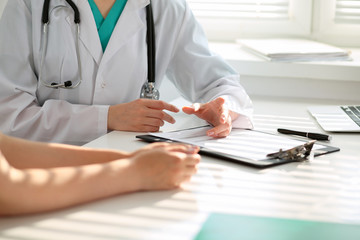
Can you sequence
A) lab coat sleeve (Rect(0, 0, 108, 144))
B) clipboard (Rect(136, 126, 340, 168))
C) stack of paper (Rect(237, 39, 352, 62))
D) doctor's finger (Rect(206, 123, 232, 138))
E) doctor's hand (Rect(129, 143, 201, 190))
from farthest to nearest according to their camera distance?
stack of paper (Rect(237, 39, 352, 62))
lab coat sleeve (Rect(0, 0, 108, 144))
doctor's finger (Rect(206, 123, 232, 138))
clipboard (Rect(136, 126, 340, 168))
doctor's hand (Rect(129, 143, 201, 190))

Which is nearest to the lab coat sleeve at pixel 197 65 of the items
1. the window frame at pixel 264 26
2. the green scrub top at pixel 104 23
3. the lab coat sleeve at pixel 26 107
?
the green scrub top at pixel 104 23

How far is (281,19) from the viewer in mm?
2875

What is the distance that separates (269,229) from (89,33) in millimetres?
1031

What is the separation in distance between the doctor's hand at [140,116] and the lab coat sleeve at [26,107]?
0.13 feet

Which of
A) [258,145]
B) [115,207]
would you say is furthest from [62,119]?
[115,207]

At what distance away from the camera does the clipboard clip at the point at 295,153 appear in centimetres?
147

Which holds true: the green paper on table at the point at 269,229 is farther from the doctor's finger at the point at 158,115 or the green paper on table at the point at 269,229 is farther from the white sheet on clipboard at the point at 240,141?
the doctor's finger at the point at 158,115

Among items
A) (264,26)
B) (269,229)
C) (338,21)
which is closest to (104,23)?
(269,229)

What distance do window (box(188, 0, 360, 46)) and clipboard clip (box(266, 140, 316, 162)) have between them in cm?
144

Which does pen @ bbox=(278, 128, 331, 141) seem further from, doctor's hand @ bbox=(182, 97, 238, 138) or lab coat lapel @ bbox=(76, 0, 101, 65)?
lab coat lapel @ bbox=(76, 0, 101, 65)

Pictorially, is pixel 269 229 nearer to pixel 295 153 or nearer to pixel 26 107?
pixel 295 153

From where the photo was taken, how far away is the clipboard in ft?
4.80

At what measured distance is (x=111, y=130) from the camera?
1.82 meters

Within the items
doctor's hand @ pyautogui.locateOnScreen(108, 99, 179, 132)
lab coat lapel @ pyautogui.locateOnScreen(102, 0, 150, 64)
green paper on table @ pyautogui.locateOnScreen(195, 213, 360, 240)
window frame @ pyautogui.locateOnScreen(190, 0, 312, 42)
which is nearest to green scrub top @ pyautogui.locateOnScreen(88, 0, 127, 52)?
lab coat lapel @ pyautogui.locateOnScreen(102, 0, 150, 64)
